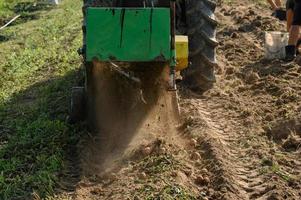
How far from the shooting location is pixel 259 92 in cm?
654

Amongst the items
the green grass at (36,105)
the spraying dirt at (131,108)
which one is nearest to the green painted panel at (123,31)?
the spraying dirt at (131,108)

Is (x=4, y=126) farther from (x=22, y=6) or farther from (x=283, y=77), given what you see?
(x=22, y=6)

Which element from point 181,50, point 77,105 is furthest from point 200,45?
point 77,105

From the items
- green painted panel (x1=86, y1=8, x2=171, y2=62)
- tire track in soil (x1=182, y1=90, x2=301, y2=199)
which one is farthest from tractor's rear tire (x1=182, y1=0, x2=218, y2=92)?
green painted panel (x1=86, y1=8, x2=171, y2=62)

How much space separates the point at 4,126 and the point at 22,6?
34.9 ft

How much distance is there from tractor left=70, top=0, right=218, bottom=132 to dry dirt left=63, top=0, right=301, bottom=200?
0.25 m

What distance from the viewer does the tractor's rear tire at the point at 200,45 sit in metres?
6.63

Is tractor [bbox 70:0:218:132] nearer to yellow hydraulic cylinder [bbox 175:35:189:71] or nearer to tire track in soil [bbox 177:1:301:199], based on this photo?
yellow hydraulic cylinder [bbox 175:35:189:71]

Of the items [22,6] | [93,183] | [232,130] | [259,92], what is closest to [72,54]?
[259,92]

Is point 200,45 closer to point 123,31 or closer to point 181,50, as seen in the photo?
point 181,50

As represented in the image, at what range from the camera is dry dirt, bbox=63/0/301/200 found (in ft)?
13.9

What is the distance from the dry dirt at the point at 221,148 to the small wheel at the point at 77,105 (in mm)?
653

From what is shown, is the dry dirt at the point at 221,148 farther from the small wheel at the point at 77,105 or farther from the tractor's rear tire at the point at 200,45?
the small wheel at the point at 77,105

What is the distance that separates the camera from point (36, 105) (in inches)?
253
